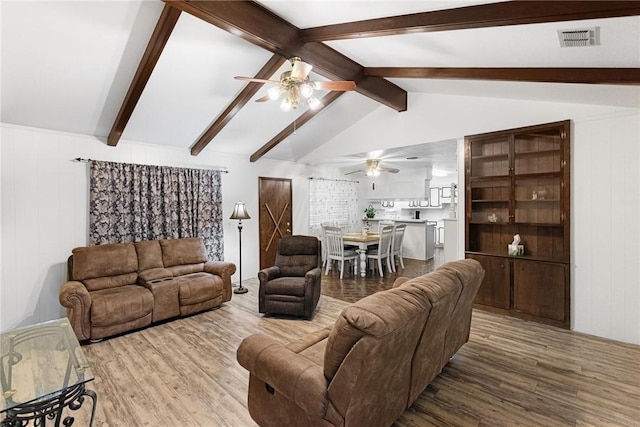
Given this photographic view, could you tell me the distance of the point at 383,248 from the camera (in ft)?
20.2

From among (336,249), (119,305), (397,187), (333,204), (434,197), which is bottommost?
(119,305)

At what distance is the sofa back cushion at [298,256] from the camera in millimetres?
4457

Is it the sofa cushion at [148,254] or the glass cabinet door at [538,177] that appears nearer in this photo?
the glass cabinet door at [538,177]

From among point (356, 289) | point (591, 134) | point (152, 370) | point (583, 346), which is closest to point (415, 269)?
point (356, 289)

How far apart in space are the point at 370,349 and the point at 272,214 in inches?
214

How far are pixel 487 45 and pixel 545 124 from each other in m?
1.77

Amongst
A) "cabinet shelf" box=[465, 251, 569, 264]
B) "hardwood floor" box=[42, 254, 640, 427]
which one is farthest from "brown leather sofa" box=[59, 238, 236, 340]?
"cabinet shelf" box=[465, 251, 569, 264]

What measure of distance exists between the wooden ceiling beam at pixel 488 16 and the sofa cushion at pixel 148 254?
146 inches

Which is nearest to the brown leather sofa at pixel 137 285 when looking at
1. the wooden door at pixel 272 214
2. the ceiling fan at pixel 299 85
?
the wooden door at pixel 272 214

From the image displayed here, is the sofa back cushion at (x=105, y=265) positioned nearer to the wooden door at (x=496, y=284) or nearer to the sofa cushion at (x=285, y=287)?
the sofa cushion at (x=285, y=287)

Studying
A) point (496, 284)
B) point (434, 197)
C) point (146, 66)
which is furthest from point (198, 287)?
point (434, 197)

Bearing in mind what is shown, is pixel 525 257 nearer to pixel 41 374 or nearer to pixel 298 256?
pixel 298 256

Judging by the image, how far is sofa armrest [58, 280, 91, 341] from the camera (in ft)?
10.6

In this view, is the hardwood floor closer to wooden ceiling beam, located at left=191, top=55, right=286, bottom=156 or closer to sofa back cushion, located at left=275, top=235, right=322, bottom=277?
sofa back cushion, located at left=275, top=235, right=322, bottom=277
